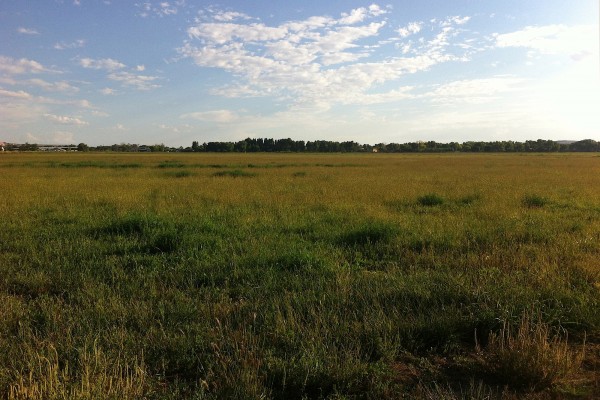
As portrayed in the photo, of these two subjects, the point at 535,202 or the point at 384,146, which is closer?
the point at 535,202

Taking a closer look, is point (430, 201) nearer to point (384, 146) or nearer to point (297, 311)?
point (297, 311)

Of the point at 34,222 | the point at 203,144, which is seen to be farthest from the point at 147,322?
the point at 203,144

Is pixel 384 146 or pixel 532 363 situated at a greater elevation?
pixel 384 146

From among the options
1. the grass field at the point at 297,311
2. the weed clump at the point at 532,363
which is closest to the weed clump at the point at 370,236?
the grass field at the point at 297,311

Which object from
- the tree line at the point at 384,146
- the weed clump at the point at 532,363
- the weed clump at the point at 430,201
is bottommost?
the weed clump at the point at 532,363

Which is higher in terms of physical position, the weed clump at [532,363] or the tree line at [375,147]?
the tree line at [375,147]

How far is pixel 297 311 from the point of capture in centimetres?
477

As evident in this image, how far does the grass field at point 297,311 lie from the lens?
338 cm

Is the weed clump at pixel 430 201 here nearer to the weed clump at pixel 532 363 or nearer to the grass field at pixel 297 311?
the grass field at pixel 297 311

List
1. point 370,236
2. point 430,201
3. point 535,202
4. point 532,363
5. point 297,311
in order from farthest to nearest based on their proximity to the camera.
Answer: point 430,201, point 535,202, point 370,236, point 297,311, point 532,363

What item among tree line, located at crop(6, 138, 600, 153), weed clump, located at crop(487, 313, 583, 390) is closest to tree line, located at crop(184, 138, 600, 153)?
tree line, located at crop(6, 138, 600, 153)

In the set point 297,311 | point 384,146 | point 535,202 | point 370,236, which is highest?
point 384,146

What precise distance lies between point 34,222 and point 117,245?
4342mm

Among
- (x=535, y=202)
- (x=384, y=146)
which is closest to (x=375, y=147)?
(x=384, y=146)
